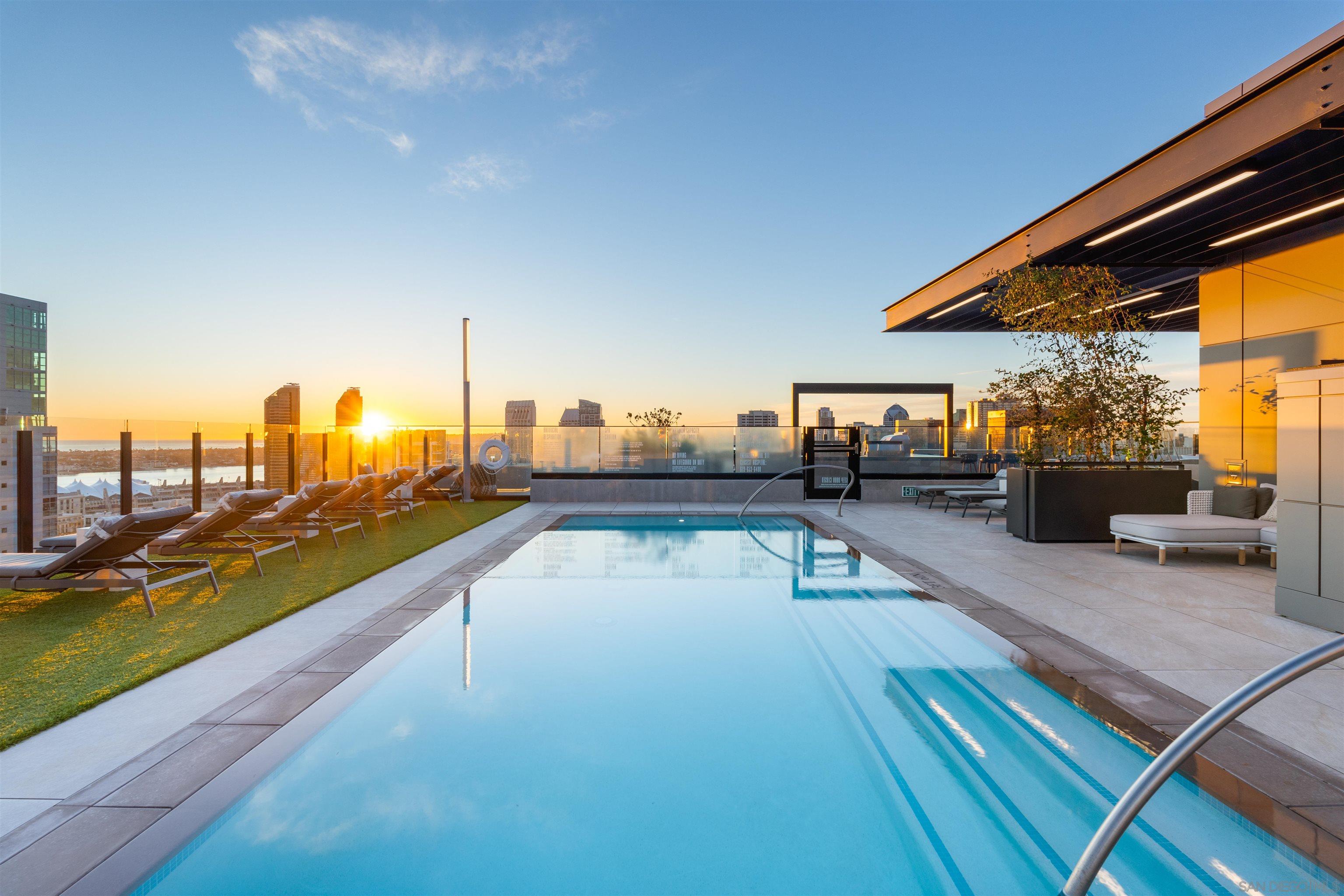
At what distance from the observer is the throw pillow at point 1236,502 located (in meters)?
6.63

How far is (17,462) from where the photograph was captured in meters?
6.63

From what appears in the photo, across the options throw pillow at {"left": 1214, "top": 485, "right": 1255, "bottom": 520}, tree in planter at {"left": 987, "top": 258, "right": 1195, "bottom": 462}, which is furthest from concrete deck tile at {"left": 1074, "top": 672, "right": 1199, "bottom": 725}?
tree in planter at {"left": 987, "top": 258, "right": 1195, "bottom": 462}

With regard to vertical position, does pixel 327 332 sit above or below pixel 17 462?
above

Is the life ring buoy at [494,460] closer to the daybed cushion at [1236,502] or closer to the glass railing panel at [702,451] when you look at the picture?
the glass railing panel at [702,451]

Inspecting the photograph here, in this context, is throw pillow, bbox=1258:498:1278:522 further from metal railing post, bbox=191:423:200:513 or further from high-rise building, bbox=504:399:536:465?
metal railing post, bbox=191:423:200:513

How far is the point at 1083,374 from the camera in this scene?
824cm

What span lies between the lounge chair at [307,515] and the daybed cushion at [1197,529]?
29.2 feet

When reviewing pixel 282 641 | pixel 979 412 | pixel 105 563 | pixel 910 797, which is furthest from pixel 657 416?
pixel 910 797

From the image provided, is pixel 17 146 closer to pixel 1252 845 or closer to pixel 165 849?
pixel 165 849

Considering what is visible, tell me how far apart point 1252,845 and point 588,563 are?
5.53m

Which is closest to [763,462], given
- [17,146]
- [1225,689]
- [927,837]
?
[1225,689]

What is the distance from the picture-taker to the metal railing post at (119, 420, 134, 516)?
7746 mm

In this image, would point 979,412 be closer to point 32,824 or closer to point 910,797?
point 910,797

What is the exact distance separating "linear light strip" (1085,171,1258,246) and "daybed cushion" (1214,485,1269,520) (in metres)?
3.10
